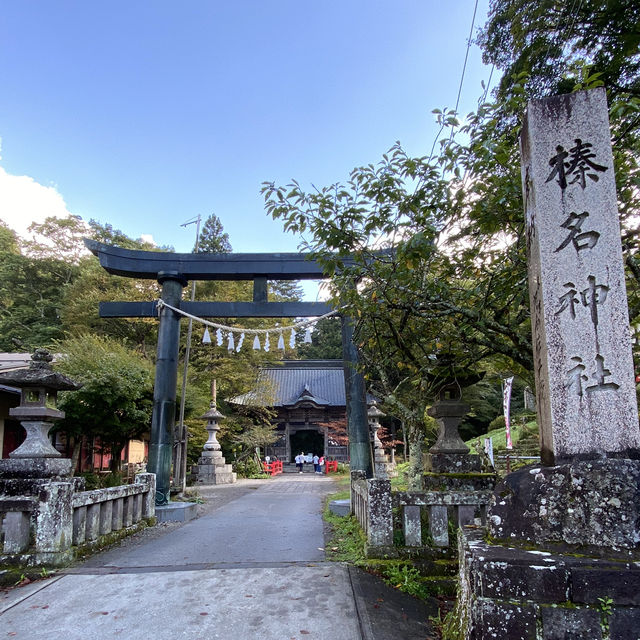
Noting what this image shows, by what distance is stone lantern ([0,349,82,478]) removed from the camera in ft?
17.2

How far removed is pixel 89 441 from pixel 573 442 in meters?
14.3

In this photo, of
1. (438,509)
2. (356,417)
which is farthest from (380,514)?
(356,417)

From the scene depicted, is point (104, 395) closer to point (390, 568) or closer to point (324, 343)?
point (390, 568)

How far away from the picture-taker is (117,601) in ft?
12.7

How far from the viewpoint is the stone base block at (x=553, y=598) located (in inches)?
86.4

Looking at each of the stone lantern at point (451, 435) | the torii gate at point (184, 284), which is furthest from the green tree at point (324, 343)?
the stone lantern at point (451, 435)

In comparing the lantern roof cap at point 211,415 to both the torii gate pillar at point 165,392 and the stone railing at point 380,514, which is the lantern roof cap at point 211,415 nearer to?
the torii gate pillar at point 165,392

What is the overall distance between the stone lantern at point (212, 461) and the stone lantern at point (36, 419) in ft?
38.5

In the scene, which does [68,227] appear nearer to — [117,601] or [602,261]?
[117,601]

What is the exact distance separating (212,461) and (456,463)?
1473 centimetres

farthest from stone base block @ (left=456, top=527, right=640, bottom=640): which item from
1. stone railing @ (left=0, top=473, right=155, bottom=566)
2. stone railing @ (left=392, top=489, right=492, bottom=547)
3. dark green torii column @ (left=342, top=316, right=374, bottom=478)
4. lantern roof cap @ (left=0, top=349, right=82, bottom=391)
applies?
dark green torii column @ (left=342, top=316, right=374, bottom=478)

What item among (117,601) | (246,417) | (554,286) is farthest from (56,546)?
(246,417)

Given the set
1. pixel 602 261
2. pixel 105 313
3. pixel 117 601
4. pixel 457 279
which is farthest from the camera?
pixel 105 313

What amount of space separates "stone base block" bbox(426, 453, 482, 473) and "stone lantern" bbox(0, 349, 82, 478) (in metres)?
4.41
